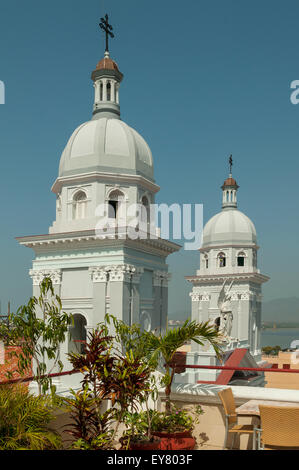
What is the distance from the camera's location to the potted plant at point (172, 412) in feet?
24.8

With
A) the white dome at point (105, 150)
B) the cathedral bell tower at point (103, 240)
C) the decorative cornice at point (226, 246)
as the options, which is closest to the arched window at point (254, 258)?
the decorative cornice at point (226, 246)

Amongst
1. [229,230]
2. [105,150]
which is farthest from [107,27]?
[229,230]

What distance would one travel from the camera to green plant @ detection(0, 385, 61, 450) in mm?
6148

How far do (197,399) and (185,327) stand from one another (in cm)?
144

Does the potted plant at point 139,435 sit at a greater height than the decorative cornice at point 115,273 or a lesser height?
lesser

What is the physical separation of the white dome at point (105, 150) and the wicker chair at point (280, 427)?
18.1 meters

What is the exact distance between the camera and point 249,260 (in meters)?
43.2

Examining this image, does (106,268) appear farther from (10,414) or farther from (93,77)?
(10,414)

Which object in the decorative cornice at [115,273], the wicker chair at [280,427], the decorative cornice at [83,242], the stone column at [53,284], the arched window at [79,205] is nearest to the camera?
the wicker chair at [280,427]

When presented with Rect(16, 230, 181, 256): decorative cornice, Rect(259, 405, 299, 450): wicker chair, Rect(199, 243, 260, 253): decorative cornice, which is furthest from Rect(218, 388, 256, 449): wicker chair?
Rect(199, 243, 260, 253): decorative cornice

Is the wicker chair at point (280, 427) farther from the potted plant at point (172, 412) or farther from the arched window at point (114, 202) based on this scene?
the arched window at point (114, 202)

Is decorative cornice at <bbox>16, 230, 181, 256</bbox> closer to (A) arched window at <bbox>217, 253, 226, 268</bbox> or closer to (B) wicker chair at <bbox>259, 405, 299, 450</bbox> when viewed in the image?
(B) wicker chair at <bbox>259, 405, 299, 450</bbox>
